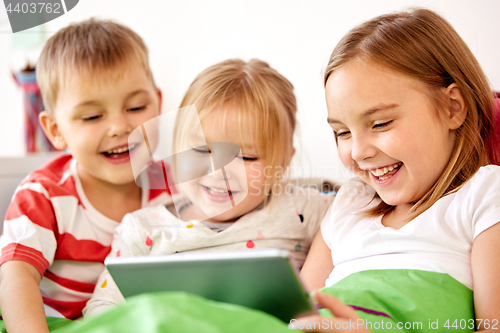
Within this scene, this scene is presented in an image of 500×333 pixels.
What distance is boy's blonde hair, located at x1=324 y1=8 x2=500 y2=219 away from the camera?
762 millimetres

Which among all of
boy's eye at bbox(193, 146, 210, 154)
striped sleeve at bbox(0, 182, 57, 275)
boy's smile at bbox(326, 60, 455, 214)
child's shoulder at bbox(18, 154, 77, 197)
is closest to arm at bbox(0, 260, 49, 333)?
striped sleeve at bbox(0, 182, 57, 275)

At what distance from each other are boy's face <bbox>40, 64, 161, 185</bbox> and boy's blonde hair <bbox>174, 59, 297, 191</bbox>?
0.43 feet

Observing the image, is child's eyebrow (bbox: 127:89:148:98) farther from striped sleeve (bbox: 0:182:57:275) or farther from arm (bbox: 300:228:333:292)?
arm (bbox: 300:228:333:292)

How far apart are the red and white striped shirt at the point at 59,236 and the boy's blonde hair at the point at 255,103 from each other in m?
0.28

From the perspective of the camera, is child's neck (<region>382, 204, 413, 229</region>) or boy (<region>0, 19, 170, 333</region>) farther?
Answer: boy (<region>0, 19, 170, 333</region>)

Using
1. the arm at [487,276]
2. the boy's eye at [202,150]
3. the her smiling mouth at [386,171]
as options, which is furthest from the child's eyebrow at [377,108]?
the boy's eye at [202,150]

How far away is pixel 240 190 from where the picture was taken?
99 centimetres

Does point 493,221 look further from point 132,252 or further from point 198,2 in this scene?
point 198,2

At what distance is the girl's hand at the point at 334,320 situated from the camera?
520mm

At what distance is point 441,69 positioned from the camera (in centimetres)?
77

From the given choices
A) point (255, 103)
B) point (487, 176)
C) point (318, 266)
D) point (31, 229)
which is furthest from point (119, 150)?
point (487, 176)

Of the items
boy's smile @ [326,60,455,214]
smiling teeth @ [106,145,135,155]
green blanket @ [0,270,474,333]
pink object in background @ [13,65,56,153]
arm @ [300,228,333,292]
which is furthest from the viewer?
pink object in background @ [13,65,56,153]

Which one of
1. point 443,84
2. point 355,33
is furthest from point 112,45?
point 443,84

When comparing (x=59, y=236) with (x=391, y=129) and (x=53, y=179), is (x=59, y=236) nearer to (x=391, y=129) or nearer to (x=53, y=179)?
(x=53, y=179)
